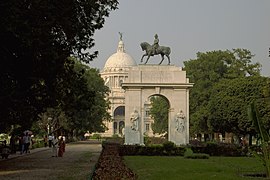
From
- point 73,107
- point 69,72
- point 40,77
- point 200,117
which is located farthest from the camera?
point 200,117

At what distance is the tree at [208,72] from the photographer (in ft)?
221

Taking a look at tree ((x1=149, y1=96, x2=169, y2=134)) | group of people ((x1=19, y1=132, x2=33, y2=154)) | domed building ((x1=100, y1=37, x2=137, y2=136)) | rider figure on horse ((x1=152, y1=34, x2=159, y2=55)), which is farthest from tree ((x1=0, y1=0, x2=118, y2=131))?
domed building ((x1=100, y1=37, x2=137, y2=136))

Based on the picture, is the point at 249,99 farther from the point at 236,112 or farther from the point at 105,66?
the point at 105,66

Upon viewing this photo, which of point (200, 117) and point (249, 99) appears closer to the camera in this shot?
point (249, 99)

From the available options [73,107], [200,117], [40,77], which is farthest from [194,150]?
[200,117]

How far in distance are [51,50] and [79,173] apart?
5345mm

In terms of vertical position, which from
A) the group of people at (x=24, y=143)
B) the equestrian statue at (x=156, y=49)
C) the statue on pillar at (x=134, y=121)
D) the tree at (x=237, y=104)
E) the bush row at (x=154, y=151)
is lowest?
the bush row at (x=154, y=151)

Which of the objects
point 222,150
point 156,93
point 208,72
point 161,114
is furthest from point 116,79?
point 222,150

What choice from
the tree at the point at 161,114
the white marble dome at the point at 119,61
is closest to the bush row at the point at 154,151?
the tree at the point at 161,114

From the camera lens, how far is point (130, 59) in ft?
493

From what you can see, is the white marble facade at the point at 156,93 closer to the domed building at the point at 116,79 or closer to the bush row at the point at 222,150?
the bush row at the point at 222,150

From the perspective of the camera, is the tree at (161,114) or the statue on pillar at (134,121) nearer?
the statue on pillar at (134,121)

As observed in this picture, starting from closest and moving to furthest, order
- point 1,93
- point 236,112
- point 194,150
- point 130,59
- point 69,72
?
1. point 1,93
2. point 69,72
3. point 194,150
4. point 236,112
5. point 130,59

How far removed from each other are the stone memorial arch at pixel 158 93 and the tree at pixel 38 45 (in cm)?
1968
